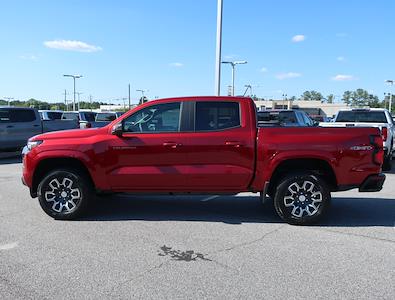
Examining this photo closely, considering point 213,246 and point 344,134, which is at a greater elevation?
point 344,134

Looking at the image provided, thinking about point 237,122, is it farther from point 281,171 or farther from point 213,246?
point 213,246

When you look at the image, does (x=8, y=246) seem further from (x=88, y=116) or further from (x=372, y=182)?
(x=88, y=116)

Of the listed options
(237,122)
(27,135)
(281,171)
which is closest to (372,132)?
(281,171)

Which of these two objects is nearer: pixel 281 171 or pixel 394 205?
pixel 281 171

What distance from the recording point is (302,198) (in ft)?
20.8

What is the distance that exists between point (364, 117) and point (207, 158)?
8.81 m

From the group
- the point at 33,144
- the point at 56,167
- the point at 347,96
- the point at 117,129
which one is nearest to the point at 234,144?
the point at 117,129

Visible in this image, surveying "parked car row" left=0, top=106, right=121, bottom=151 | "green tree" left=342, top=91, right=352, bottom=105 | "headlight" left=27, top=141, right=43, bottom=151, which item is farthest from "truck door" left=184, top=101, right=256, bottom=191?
"green tree" left=342, top=91, right=352, bottom=105

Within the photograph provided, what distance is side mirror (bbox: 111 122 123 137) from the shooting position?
6.40m

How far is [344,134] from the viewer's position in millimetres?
6246

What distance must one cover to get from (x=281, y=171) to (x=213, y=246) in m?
1.81

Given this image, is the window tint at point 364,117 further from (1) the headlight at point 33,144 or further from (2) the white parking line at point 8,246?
(2) the white parking line at point 8,246

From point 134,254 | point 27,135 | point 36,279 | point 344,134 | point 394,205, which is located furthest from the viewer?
point 27,135

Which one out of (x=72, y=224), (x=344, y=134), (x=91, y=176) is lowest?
(x=72, y=224)
